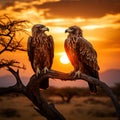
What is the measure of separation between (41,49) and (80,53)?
0.77m

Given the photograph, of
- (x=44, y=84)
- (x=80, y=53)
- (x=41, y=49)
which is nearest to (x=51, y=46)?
(x=41, y=49)

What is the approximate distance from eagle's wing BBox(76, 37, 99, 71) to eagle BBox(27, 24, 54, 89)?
59 cm

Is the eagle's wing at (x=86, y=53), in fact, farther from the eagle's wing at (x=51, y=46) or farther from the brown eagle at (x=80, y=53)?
the eagle's wing at (x=51, y=46)

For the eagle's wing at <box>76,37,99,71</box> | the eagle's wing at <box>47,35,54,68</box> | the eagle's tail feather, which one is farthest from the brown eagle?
the eagle's tail feather

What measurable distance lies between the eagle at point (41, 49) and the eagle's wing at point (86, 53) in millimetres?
589

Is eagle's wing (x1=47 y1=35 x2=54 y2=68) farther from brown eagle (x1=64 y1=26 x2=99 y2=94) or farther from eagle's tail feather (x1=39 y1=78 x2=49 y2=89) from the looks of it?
eagle's tail feather (x1=39 y1=78 x2=49 y2=89)

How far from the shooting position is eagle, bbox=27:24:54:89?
13.5 m

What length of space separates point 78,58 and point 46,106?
3.95 feet

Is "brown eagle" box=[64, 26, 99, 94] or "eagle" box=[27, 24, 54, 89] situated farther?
"eagle" box=[27, 24, 54, 89]

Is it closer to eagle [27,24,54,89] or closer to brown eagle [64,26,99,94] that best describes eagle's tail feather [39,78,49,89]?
eagle [27,24,54,89]

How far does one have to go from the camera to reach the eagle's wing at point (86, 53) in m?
13.2

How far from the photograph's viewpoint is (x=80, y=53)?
13227 mm

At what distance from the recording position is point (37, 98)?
13836 millimetres

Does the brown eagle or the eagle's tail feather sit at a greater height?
the brown eagle
